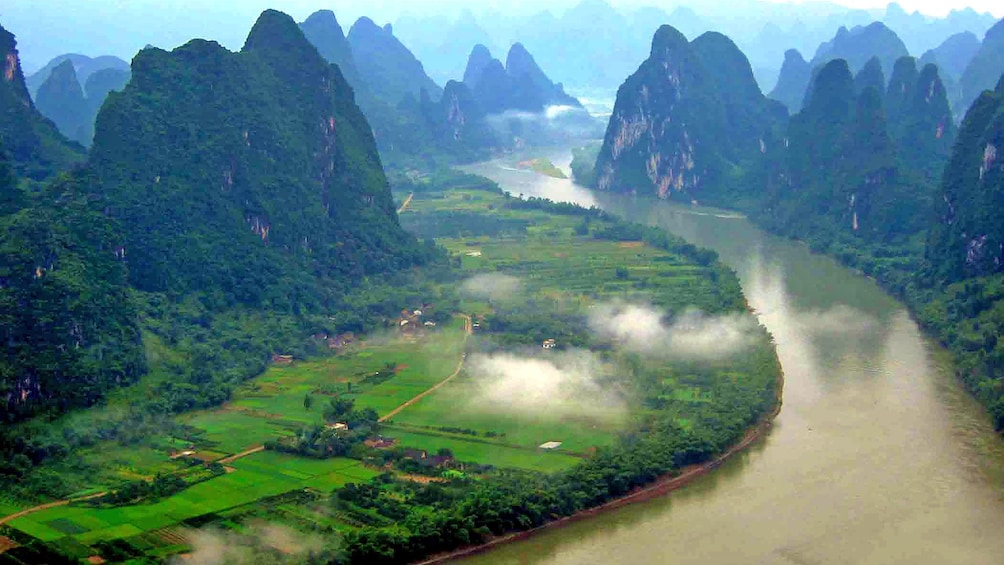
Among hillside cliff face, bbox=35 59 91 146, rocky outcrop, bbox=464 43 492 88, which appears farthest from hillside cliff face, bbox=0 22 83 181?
rocky outcrop, bbox=464 43 492 88

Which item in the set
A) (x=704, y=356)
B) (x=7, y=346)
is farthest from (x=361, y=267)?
(x=7, y=346)

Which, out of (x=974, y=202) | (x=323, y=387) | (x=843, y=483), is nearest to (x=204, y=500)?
(x=323, y=387)

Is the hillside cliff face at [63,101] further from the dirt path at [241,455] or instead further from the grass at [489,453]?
the grass at [489,453]

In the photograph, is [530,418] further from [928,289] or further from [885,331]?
[928,289]

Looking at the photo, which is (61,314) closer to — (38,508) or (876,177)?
(38,508)

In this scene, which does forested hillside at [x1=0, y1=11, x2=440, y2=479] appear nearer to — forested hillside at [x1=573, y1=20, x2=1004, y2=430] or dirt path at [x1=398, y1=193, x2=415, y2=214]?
dirt path at [x1=398, y1=193, x2=415, y2=214]
